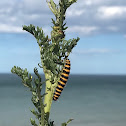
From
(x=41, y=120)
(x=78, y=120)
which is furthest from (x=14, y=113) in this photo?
(x=41, y=120)

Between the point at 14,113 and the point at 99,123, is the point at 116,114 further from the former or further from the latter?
the point at 14,113

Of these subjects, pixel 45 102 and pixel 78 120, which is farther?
pixel 78 120

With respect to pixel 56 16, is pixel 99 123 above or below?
below

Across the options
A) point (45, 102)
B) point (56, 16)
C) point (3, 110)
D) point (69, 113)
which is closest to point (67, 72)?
point (45, 102)

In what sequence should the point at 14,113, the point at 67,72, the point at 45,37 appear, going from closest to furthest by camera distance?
the point at 67,72
the point at 45,37
the point at 14,113

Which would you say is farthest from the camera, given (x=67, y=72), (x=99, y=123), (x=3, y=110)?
(x=3, y=110)

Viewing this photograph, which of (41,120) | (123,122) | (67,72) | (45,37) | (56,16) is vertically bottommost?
(123,122)
